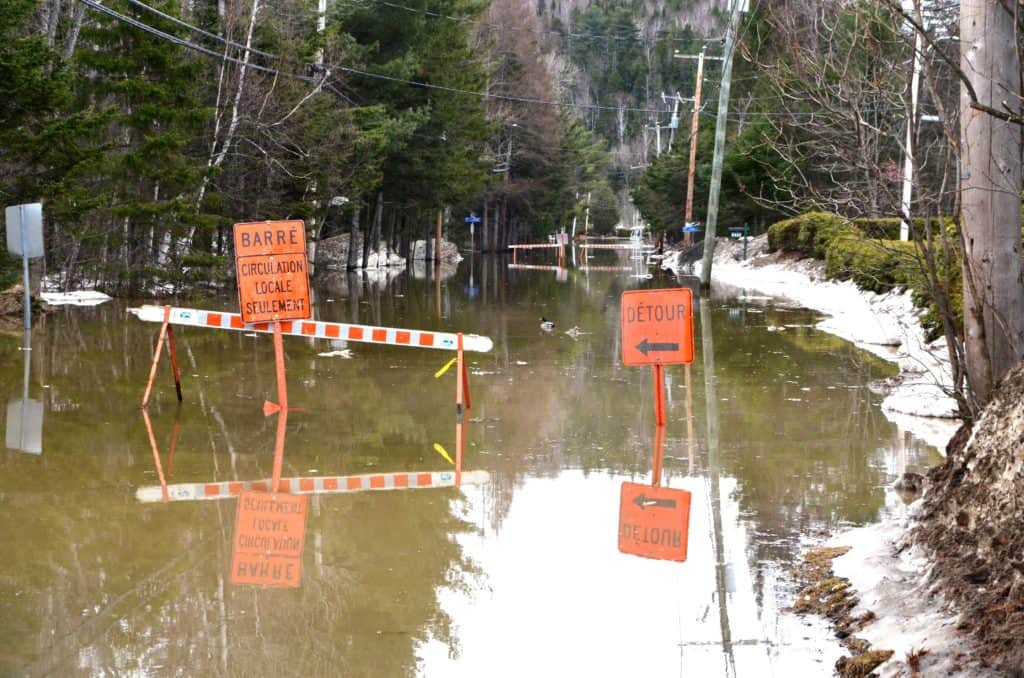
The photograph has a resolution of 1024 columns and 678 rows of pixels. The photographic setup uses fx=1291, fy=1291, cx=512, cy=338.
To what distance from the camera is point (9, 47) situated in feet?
72.4

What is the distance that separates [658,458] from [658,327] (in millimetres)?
1589

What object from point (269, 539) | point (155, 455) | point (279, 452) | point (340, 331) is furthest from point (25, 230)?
point (269, 539)

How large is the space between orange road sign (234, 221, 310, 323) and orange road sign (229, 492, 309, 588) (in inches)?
163

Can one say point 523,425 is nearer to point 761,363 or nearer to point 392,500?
point 392,500

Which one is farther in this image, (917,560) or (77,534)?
(77,534)

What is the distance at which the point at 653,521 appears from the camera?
30.0 ft

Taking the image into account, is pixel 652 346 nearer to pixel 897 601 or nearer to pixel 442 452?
pixel 442 452

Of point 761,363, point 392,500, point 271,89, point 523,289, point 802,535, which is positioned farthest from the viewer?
point 523,289

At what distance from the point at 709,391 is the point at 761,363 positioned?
3057 mm

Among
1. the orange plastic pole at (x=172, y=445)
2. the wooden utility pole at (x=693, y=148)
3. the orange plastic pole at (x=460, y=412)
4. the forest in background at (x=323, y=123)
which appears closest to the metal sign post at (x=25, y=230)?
the forest in background at (x=323, y=123)

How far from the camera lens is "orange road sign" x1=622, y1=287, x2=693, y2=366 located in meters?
12.2

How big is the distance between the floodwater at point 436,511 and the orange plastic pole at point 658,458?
0.10m

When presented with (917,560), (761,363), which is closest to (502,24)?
(761,363)

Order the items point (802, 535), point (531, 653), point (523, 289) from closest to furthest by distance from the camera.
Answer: point (531, 653)
point (802, 535)
point (523, 289)
